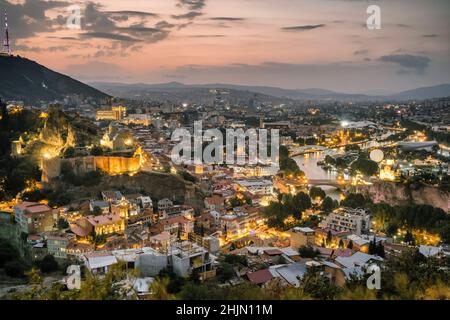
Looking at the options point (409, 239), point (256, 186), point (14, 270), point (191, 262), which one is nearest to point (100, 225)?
point (14, 270)

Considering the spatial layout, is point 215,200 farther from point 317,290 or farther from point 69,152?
point 317,290

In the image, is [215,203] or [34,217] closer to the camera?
[34,217]

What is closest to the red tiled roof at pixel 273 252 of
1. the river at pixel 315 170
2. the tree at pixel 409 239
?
the tree at pixel 409 239

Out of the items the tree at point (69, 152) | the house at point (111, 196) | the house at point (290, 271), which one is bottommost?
the house at point (290, 271)

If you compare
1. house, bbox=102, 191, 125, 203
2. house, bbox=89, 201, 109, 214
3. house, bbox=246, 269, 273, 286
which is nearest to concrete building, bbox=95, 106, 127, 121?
house, bbox=102, 191, 125, 203

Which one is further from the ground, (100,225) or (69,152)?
(69,152)

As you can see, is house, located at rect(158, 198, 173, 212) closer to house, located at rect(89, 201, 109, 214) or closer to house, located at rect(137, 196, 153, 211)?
house, located at rect(137, 196, 153, 211)

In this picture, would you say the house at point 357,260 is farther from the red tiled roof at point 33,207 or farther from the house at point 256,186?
the house at point 256,186

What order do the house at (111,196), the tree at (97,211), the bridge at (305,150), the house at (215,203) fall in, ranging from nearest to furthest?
1. the tree at (97,211)
2. the house at (111,196)
3. the house at (215,203)
4. the bridge at (305,150)
